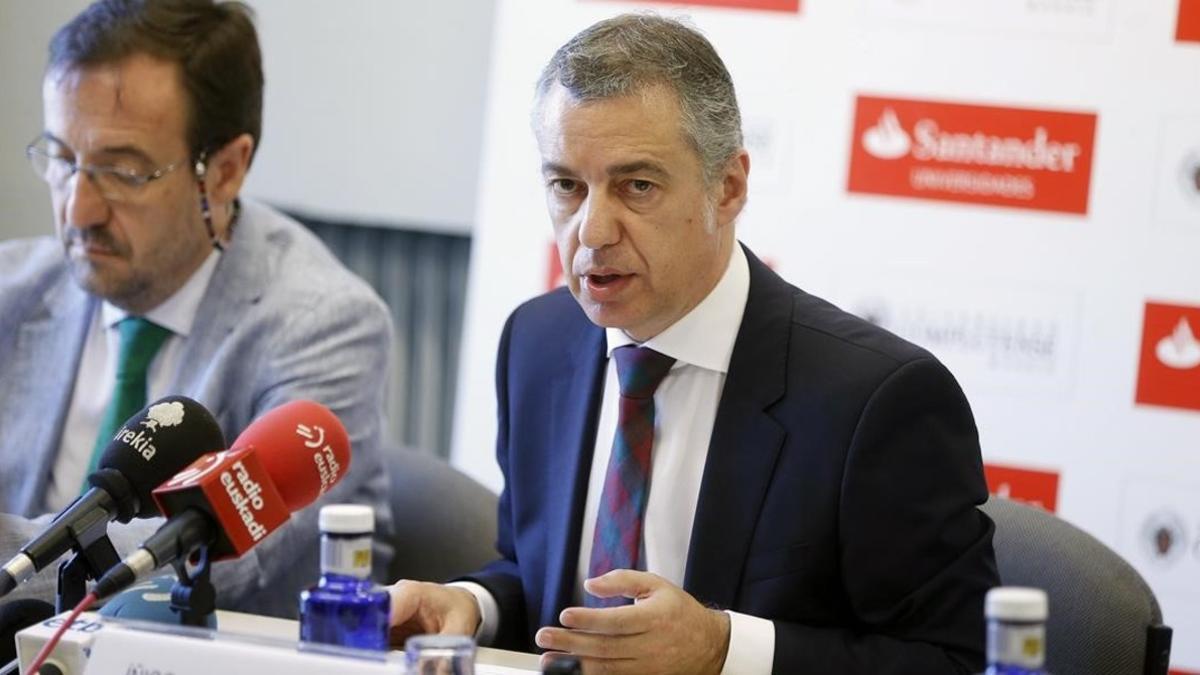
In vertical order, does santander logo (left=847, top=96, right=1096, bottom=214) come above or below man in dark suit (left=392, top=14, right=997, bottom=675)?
above

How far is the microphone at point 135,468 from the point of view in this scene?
1.63 m

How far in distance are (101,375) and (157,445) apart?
1.29 metres

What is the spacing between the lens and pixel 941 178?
372 centimetres

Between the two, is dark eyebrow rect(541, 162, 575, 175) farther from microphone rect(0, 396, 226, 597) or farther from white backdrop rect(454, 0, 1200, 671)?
white backdrop rect(454, 0, 1200, 671)

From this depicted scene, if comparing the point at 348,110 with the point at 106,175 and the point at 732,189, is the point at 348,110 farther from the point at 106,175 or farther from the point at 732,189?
the point at 732,189

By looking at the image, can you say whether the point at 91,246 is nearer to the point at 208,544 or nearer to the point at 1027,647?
the point at 208,544

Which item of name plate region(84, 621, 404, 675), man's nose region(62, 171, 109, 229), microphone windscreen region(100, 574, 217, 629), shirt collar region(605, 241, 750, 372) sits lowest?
microphone windscreen region(100, 574, 217, 629)

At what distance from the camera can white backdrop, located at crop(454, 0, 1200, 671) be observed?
11.8 ft

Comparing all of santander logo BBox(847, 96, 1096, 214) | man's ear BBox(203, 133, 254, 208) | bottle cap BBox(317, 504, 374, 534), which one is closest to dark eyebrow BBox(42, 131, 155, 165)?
man's ear BBox(203, 133, 254, 208)

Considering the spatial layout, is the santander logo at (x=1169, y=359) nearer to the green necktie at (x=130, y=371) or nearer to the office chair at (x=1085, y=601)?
the office chair at (x=1085, y=601)

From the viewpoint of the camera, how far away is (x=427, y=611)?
2.05m

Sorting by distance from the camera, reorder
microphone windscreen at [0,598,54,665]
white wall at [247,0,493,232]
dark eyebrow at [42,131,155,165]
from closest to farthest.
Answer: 1. microphone windscreen at [0,598,54,665]
2. dark eyebrow at [42,131,155,165]
3. white wall at [247,0,493,232]

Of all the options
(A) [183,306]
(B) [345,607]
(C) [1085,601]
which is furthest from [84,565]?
(C) [1085,601]

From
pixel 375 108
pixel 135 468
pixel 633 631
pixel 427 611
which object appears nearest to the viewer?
pixel 135 468
